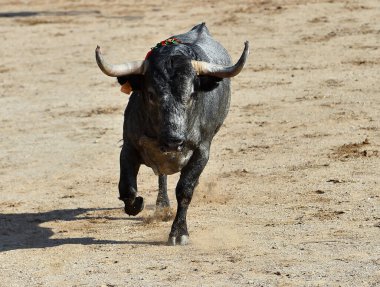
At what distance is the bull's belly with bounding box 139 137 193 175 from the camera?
8875 mm

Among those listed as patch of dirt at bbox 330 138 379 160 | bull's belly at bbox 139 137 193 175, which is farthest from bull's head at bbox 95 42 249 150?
patch of dirt at bbox 330 138 379 160

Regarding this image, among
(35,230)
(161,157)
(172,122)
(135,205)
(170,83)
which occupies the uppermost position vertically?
(170,83)

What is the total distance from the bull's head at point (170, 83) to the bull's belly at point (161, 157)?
175 millimetres

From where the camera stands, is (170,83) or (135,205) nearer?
(170,83)

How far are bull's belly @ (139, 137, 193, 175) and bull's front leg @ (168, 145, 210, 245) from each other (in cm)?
6

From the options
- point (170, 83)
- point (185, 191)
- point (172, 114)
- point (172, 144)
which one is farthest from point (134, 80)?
point (185, 191)

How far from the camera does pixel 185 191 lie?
9.03 m

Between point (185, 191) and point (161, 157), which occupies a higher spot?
point (161, 157)

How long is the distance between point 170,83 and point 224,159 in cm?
351

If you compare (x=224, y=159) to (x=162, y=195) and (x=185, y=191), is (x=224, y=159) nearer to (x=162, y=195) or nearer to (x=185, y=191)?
(x=162, y=195)

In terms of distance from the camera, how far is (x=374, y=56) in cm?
1609

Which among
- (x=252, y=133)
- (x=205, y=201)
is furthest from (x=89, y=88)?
(x=205, y=201)

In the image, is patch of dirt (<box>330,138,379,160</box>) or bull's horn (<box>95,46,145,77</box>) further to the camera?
patch of dirt (<box>330,138,379,160</box>)

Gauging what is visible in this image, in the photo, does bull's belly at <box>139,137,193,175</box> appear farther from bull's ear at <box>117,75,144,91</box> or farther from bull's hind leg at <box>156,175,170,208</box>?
bull's hind leg at <box>156,175,170,208</box>
